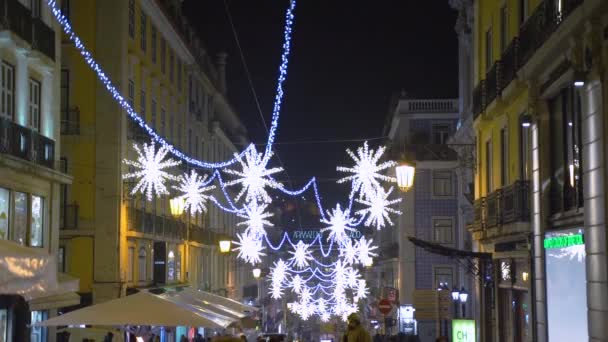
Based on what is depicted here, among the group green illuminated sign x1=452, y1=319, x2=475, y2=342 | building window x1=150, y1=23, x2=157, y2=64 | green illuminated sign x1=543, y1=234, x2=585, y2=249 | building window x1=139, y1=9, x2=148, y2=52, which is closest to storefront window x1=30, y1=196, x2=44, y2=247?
green illuminated sign x1=452, y1=319, x2=475, y2=342

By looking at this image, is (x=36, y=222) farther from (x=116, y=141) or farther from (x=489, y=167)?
(x=489, y=167)

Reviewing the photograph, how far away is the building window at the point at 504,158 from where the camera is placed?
81.0 feet

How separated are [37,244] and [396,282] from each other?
3332 centimetres

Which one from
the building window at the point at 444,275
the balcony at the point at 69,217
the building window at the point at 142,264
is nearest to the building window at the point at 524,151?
the balcony at the point at 69,217

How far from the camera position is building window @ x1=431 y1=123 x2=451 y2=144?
56469mm

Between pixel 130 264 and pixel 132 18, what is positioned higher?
pixel 132 18

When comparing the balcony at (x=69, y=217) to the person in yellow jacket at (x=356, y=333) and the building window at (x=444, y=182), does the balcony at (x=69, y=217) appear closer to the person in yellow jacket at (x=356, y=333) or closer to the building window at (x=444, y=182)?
the building window at (x=444, y=182)

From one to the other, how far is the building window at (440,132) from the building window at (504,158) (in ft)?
101

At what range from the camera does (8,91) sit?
2645 cm

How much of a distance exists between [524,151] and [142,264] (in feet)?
77.4

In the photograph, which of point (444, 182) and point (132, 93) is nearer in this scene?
point (132, 93)

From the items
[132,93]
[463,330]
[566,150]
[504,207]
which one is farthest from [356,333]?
[132,93]

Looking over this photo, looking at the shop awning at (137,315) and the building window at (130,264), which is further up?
the building window at (130,264)

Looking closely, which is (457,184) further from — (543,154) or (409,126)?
(543,154)
